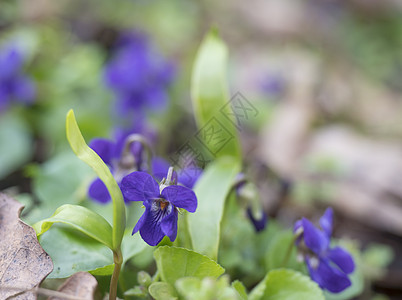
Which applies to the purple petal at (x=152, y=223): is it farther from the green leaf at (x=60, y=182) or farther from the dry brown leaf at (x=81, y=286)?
the green leaf at (x=60, y=182)

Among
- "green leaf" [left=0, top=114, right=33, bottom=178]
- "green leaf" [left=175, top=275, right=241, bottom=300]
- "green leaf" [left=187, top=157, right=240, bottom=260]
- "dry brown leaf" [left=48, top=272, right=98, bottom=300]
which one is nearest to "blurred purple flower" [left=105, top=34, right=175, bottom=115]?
"green leaf" [left=0, top=114, right=33, bottom=178]

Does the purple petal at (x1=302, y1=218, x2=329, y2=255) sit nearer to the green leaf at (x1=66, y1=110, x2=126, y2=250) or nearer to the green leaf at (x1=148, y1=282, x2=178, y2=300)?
the green leaf at (x1=148, y1=282, x2=178, y2=300)

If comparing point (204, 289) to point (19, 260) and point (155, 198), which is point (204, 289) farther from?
point (19, 260)

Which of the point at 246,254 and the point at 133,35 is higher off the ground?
the point at 246,254

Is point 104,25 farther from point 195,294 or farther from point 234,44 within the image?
point 195,294

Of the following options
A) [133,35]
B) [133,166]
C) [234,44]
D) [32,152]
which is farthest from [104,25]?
[133,166]

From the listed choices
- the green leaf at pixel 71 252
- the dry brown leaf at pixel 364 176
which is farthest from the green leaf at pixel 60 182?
the dry brown leaf at pixel 364 176
